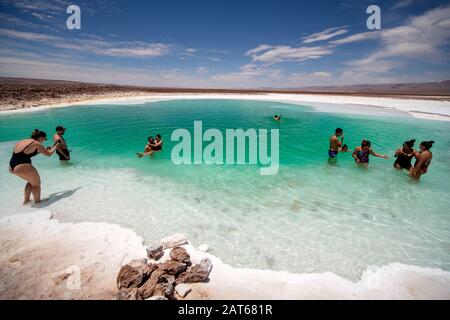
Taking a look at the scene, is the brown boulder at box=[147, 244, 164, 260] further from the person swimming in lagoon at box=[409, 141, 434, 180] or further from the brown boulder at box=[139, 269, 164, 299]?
the person swimming in lagoon at box=[409, 141, 434, 180]

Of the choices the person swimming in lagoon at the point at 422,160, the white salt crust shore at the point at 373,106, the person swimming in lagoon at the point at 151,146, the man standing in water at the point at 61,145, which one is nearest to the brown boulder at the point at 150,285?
the person swimming in lagoon at the point at 151,146

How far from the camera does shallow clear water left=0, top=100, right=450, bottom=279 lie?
4.61 meters

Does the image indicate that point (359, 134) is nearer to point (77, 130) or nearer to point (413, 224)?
point (413, 224)

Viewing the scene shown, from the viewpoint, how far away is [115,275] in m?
3.80

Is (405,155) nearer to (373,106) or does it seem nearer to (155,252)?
(155,252)

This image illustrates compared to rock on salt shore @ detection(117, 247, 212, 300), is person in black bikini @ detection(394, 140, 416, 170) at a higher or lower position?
higher

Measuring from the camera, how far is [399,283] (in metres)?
3.83

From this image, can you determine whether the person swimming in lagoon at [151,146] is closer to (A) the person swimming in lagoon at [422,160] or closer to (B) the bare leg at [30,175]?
(B) the bare leg at [30,175]

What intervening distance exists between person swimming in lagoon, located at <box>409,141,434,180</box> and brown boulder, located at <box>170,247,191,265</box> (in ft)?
26.3

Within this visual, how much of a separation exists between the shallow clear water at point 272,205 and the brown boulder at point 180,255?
0.60m

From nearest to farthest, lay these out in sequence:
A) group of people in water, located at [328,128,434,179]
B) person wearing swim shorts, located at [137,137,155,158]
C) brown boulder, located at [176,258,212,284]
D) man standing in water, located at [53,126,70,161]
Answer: brown boulder, located at [176,258,212,284] < group of people in water, located at [328,128,434,179] < man standing in water, located at [53,126,70,161] < person wearing swim shorts, located at [137,137,155,158]

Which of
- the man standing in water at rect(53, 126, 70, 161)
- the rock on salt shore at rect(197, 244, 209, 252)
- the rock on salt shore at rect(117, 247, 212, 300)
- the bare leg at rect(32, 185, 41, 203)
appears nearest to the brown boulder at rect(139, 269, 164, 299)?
the rock on salt shore at rect(117, 247, 212, 300)

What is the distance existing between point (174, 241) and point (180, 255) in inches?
21.9
